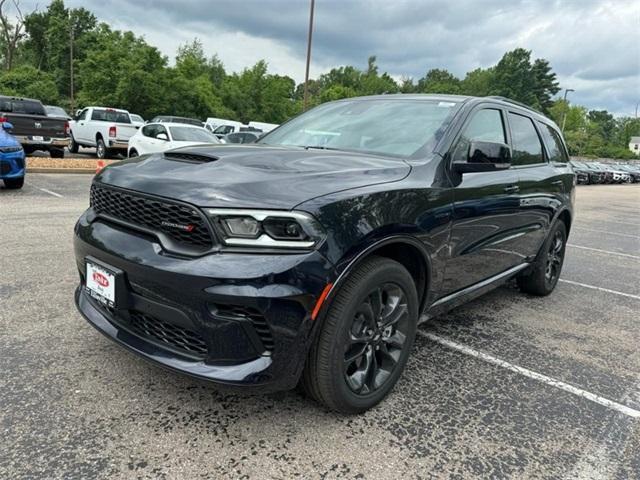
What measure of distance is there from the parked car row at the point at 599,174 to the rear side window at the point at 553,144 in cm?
2789

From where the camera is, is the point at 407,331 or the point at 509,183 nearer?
the point at 407,331

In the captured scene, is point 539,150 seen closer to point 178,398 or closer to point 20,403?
point 178,398

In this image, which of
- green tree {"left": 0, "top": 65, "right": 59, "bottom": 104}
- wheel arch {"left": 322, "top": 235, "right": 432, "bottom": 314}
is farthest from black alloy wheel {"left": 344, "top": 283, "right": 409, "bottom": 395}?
green tree {"left": 0, "top": 65, "right": 59, "bottom": 104}

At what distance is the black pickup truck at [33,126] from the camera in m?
14.2

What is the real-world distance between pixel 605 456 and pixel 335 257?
5.51 ft

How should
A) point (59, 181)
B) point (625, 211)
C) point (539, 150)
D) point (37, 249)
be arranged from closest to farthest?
point (539, 150) → point (37, 249) → point (59, 181) → point (625, 211)

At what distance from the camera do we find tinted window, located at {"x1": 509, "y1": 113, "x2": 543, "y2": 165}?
392cm

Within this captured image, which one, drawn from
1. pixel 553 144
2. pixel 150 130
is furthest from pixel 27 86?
pixel 553 144

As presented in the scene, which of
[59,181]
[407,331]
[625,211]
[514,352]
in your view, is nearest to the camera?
[407,331]

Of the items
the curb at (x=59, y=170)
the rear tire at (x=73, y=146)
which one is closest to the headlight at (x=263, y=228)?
the curb at (x=59, y=170)

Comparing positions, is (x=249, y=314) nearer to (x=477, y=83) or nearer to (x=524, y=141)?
(x=524, y=141)

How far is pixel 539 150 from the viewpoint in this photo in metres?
4.40

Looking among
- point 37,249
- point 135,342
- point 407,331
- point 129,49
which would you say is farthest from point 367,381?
point 129,49

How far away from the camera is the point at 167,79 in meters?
34.8
